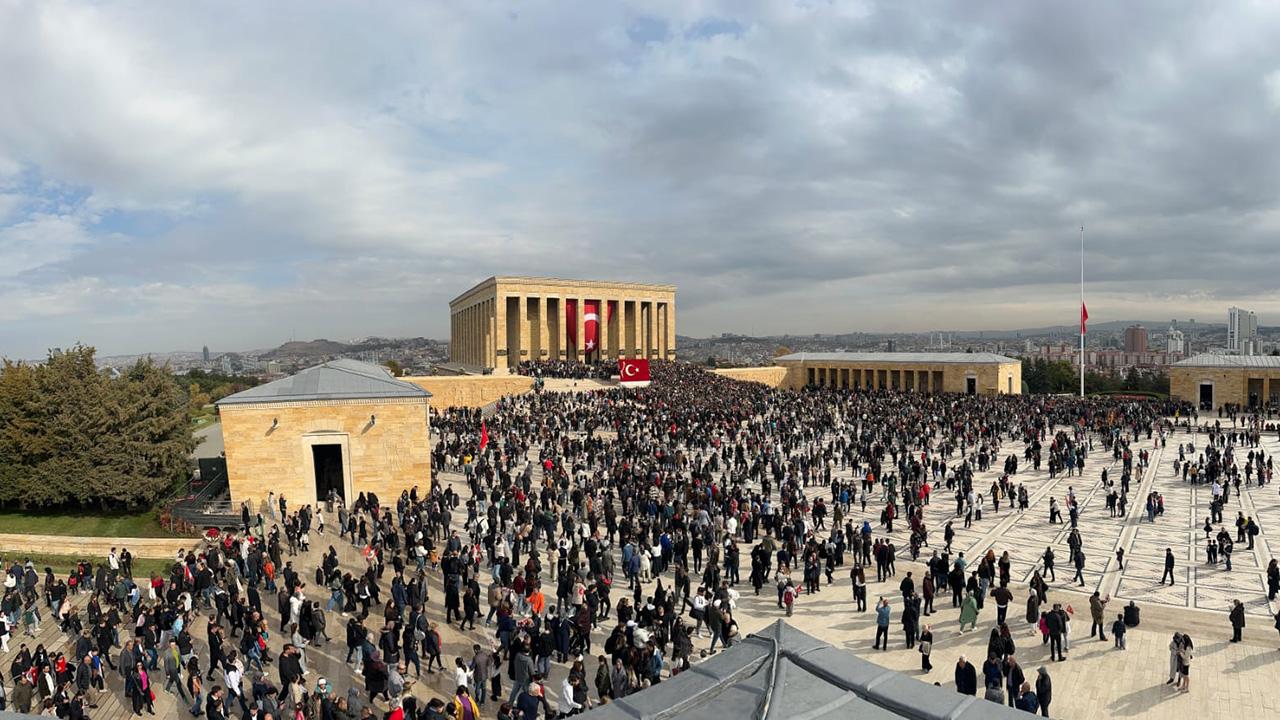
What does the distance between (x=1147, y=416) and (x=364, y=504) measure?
32.6 metres

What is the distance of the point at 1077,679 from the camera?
33.9 ft

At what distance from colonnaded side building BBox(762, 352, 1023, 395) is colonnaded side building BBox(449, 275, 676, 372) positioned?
11.3 m

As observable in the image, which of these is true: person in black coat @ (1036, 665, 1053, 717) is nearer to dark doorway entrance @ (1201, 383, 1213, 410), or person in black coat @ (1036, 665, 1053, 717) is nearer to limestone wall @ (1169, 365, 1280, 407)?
limestone wall @ (1169, 365, 1280, 407)

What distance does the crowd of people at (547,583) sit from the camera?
9.79 m

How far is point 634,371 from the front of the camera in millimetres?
41938

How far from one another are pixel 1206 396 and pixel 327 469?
145ft

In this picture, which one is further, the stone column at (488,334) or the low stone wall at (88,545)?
the stone column at (488,334)

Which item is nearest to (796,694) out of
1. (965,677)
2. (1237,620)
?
(965,677)

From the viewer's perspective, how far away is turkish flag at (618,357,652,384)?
137 feet

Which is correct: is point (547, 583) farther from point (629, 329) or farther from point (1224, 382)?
point (629, 329)

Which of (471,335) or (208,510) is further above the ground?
(471,335)

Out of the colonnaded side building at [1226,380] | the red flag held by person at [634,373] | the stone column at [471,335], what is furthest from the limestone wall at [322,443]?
the stone column at [471,335]

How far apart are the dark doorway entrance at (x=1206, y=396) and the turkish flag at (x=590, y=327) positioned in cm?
3921

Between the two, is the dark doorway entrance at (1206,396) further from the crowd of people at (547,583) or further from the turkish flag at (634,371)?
the turkish flag at (634,371)
